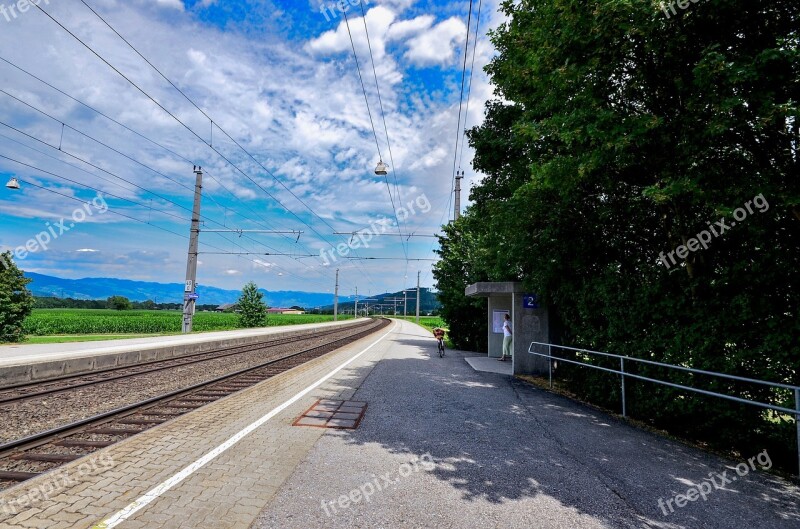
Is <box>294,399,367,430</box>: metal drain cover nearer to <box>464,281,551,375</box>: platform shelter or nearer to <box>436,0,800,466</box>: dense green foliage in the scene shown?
<box>436,0,800,466</box>: dense green foliage

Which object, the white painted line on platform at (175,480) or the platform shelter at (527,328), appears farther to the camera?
the platform shelter at (527,328)

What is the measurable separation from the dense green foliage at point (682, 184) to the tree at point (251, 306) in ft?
154

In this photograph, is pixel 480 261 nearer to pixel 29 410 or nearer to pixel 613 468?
pixel 613 468

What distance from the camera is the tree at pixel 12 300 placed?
22281mm

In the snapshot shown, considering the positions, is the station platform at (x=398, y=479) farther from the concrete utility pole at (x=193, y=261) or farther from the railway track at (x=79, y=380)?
the concrete utility pole at (x=193, y=261)

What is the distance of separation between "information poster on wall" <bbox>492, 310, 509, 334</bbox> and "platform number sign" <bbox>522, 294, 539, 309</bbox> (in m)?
4.17

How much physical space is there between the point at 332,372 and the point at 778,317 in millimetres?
9758

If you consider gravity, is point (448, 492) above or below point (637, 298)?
below

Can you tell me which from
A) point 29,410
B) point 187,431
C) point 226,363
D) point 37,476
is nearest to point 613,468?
point 187,431

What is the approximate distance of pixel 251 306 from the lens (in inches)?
1981

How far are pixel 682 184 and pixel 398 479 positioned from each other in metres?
4.92

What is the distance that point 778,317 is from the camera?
5.17m

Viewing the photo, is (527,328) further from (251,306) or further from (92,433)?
(251,306)

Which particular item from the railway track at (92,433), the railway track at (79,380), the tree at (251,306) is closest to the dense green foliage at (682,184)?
the railway track at (92,433)
